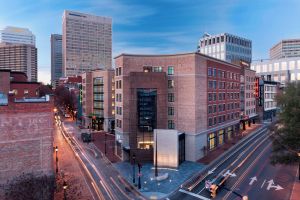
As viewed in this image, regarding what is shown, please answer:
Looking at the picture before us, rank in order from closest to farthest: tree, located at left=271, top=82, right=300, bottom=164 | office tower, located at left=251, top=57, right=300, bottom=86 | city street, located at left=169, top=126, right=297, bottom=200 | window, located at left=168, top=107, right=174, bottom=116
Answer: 1. city street, located at left=169, top=126, right=297, bottom=200
2. tree, located at left=271, top=82, right=300, bottom=164
3. window, located at left=168, top=107, right=174, bottom=116
4. office tower, located at left=251, top=57, right=300, bottom=86

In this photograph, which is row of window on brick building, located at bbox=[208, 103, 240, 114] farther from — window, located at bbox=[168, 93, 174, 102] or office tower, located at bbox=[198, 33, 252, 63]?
office tower, located at bbox=[198, 33, 252, 63]

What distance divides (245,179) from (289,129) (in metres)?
8.99

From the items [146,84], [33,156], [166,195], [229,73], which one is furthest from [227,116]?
[33,156]

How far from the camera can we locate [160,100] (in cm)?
4438

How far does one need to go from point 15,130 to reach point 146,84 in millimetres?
23494

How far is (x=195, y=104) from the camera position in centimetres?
4425

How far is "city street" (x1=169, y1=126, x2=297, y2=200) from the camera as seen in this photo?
29903mm

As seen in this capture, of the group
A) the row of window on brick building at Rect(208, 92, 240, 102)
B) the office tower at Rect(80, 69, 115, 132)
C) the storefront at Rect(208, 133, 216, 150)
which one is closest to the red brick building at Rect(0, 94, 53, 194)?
the storefront at Rect(208, 133, 216, 150)

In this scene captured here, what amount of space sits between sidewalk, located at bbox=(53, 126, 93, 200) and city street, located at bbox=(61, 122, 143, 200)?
1.11m

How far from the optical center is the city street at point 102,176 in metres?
30.5

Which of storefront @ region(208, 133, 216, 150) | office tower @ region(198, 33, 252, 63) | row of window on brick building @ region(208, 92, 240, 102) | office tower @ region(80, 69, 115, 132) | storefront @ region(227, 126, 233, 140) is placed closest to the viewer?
storefront @ region(208, 133, 216, 150)

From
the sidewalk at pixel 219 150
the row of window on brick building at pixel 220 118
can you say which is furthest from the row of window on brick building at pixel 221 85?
the sidewalk at pixel 219 150

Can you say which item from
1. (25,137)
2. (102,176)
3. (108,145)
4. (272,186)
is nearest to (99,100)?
(108,145)

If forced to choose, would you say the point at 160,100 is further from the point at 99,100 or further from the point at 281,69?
the point at 281,69
